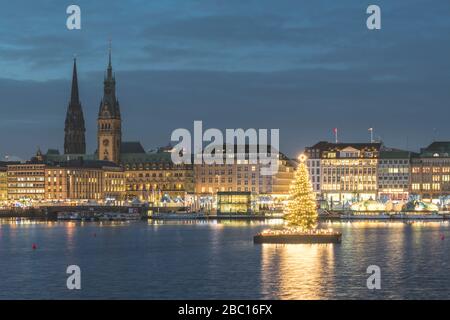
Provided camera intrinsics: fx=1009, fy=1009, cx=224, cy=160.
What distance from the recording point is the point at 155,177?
630 ft

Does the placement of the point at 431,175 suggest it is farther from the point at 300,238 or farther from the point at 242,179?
the point at 300,238

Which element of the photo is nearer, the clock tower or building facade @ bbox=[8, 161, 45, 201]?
building facade @ bbox=[8, 161, 45, 201]

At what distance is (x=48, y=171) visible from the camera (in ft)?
603

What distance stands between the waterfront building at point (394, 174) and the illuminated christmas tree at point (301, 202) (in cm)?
10204

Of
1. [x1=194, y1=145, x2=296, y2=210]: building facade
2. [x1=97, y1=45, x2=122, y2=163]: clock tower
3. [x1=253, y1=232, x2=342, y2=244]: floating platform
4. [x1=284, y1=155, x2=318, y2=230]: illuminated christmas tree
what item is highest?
[x1=97, y1=45, x2=122, y2=163]: clock tower

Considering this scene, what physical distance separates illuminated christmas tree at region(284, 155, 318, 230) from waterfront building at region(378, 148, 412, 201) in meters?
102

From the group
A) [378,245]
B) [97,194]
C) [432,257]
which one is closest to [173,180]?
[97,194]

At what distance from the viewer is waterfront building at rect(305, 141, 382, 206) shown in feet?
547

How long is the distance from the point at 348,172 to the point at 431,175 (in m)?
13.6

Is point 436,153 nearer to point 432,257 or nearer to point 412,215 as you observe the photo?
point 412,215

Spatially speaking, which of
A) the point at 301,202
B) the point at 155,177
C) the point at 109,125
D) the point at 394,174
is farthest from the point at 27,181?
the point at 301,202

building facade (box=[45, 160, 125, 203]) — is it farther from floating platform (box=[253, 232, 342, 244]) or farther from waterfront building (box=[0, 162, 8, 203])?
floating platform (box=[253, 232, 342, 244])

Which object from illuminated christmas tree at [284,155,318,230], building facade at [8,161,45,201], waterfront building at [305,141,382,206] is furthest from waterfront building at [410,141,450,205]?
illuminated christmas tree at [284,155,318,230]

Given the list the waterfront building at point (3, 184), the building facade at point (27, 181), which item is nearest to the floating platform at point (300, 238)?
the building facade at point (27, 181)
